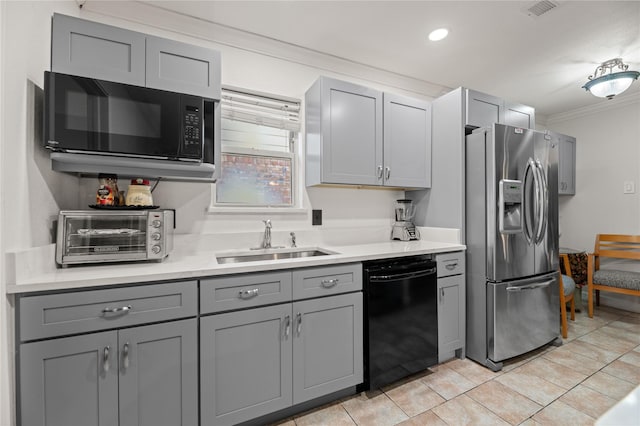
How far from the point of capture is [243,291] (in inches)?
57.1

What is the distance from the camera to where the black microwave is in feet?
4.24

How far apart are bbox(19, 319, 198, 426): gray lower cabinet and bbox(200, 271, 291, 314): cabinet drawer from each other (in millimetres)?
131

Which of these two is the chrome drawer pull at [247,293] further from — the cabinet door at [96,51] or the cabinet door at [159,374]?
the cabinet door at [96,51]

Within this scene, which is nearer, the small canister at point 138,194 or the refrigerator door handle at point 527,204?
the small canister at point 138,194

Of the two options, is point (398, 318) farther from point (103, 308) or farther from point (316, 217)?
point (103, 308)

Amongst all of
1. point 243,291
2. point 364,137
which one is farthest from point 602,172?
point 243,291

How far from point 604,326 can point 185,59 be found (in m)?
4.50

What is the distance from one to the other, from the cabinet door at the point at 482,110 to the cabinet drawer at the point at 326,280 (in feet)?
5.50

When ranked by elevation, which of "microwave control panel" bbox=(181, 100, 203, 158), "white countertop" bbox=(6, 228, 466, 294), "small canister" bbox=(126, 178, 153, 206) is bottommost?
"white countertop" bbox=(6, 228, 466, 294)

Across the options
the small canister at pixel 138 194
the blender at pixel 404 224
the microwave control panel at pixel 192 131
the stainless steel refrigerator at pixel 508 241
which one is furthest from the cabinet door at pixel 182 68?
the stainless steel refrigerator at pixel 508 241

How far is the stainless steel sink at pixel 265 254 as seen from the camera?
6.38 feet

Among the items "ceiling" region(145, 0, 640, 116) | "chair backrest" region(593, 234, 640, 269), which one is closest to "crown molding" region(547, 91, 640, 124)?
"ceiling" region(145, 0, 640, 116)

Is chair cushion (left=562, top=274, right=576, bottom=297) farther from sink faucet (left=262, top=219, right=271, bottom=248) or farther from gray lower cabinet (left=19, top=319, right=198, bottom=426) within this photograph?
gray lower cabinet (left=19, top=319, right=198, bottom=426)

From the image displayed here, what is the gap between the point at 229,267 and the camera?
1.42 metres
